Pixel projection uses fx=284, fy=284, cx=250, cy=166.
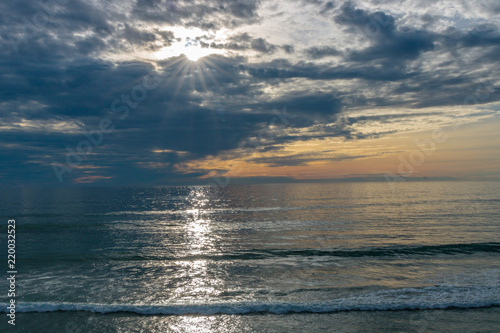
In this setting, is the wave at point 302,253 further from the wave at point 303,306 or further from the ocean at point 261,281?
the wave at point 303,306

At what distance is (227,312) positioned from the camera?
13.2 metres

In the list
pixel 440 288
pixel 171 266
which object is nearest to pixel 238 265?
pixel 171 266

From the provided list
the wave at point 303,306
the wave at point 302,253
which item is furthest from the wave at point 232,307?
the wave at point 302,253

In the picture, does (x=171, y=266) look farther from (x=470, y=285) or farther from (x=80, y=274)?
(x=470, y=285)

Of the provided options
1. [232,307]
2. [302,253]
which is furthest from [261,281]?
[302,253]

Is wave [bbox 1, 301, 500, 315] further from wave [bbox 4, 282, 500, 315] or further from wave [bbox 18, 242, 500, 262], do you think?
wave [bbox 18, 242, 500, 262]

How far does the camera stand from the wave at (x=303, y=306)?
13375 mm

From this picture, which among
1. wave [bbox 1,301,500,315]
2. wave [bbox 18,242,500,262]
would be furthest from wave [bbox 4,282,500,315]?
wave [bbox 18,242,500,262]

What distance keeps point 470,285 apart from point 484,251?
37.7ft

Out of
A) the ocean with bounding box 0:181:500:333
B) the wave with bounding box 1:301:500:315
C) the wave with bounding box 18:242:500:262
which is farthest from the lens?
the wave with bounding box 18:242:500:262

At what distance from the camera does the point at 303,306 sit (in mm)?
13602

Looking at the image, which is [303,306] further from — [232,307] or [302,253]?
[302,253]

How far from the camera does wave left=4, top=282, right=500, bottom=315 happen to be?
13.4 m

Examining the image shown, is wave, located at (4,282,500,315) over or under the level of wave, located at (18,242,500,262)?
over
